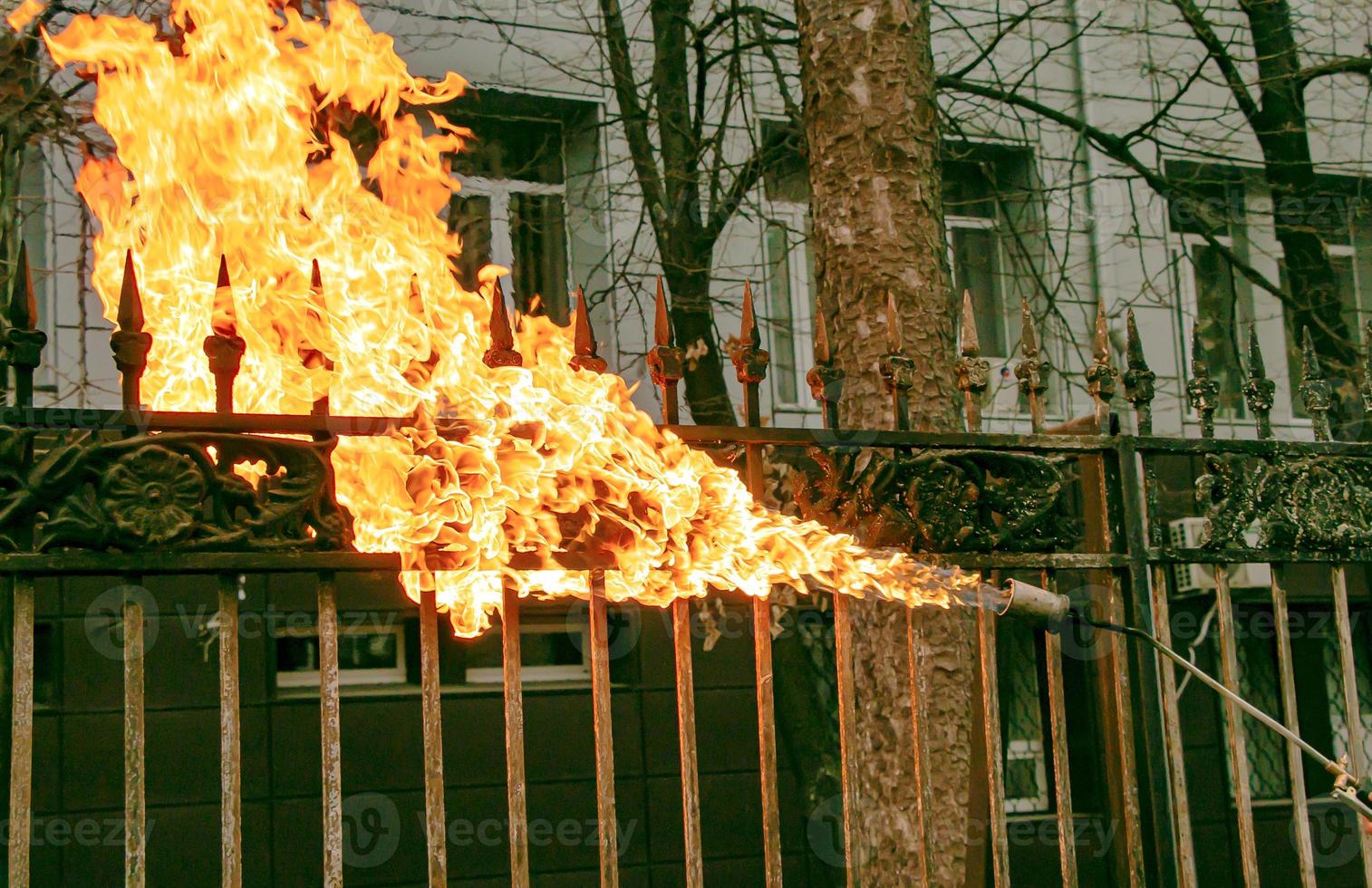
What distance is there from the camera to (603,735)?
3.76 metres

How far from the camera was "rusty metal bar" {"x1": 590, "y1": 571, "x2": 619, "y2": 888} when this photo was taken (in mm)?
3715

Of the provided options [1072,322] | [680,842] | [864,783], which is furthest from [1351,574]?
[864,783]

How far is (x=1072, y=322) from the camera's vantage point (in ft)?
38.7

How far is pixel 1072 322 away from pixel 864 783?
7167 millimetres

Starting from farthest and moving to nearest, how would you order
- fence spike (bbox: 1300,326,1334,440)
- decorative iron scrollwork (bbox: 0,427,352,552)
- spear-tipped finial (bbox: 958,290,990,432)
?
fence spike (bbox: 1300,326,1334,440), spear-tipped finial (bbox: 958,290,990,432), decorative iron scrollwork (bbox: 0,427,352,552)

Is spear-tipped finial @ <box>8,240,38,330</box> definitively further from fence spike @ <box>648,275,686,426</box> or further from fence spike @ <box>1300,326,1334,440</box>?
fence spike @ <box>1300,326,1334,440</box>

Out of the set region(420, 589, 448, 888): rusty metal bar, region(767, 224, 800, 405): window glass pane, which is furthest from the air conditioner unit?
region(420, 589, 448, 888): rusty metal bar

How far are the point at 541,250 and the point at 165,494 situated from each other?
7.48 meters

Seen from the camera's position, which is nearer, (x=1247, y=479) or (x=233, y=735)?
(x=233, y=735)

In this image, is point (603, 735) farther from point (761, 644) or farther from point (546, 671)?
point (546, 671)

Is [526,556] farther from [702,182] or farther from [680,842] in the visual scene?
[680,842]

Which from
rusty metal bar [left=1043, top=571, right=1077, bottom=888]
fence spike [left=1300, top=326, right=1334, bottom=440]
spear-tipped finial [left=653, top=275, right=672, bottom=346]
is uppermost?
spear-tipped finial [left=653, top=275, right=672, bottom=346]

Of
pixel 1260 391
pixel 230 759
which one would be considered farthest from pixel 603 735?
pixel 1260 391

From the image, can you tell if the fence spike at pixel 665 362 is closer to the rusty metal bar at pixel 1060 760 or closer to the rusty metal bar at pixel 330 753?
the rusty metal bar at pixel 330 753
